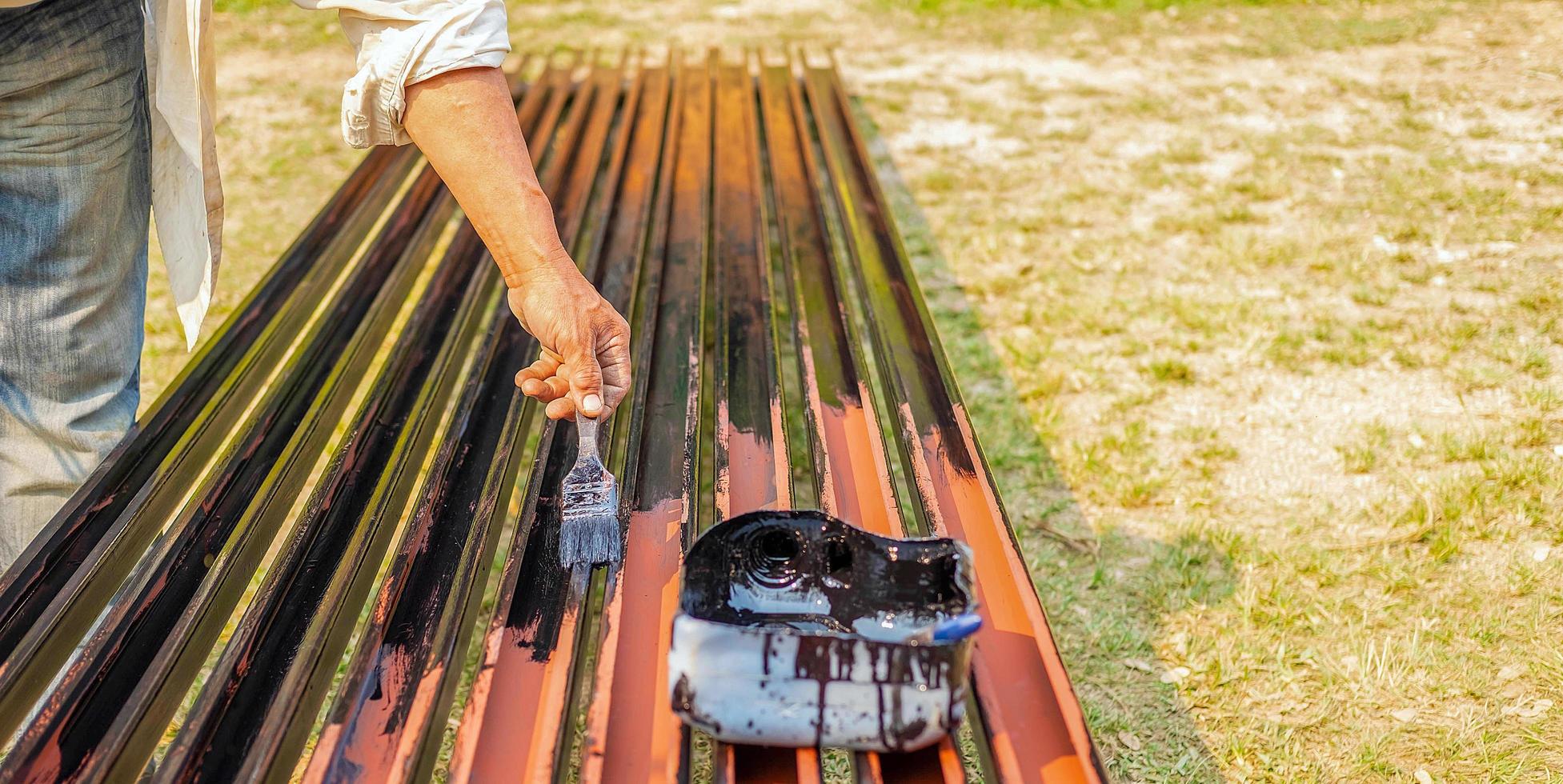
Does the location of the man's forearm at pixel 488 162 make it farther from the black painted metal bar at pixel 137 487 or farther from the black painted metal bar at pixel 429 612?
the black painted metal bar at pixel 137 487

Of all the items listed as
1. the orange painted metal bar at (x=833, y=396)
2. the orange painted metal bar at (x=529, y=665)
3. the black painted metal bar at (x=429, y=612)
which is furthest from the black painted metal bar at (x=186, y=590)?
the orange painted metal bar at (x=833, y=396)

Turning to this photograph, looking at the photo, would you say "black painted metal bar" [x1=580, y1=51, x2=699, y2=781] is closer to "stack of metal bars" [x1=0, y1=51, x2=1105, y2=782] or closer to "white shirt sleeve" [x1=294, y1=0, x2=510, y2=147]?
"stack of metal bars" [x1=0, y1=51, x2=1105, y2=782]

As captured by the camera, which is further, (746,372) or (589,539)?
(746,372)

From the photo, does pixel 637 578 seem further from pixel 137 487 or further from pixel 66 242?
pixel 66 242

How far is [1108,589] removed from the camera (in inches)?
91.4

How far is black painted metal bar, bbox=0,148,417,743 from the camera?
56.3 inches

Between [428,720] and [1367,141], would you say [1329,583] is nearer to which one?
[428,720]

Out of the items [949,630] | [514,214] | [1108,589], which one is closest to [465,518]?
[514,214]

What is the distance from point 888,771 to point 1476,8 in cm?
697

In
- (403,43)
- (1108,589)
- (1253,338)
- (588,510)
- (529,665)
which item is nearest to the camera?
(529,665)

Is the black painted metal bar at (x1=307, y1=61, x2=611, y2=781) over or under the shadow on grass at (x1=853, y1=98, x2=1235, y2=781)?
over

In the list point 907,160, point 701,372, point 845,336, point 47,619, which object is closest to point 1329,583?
point 845,336

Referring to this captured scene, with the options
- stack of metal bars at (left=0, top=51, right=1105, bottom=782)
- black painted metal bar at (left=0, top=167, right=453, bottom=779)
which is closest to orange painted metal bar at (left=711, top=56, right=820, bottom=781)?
stack of metal bars at (left=0, top=51, right=1105, bottom=782)

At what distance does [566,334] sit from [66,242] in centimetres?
102
